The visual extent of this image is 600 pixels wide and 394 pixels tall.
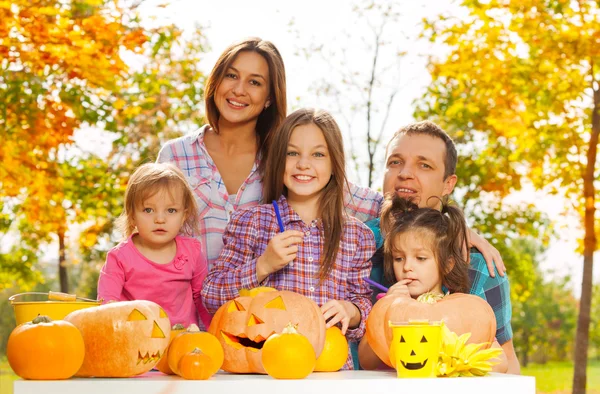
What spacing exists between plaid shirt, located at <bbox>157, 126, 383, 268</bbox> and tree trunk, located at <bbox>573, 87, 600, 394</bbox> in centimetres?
597

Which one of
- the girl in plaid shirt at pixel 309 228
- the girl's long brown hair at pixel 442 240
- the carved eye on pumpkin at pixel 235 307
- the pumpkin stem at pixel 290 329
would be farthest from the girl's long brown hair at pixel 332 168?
the pumpkin stem at pixel 290 329

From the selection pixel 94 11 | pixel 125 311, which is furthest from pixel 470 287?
pixel 94 11

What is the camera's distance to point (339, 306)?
2818 millimetres

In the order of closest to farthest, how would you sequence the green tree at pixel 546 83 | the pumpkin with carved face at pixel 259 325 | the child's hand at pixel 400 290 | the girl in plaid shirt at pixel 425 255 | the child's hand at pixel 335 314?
1. the pumpkin with carved face at pixel 259 325
2. the child's hand at pixel 335 314
3. the child's hand at pixel 400 290
4. the girl in plaid shirt at pixel 425 255
5. the green tree at pixel 546 83

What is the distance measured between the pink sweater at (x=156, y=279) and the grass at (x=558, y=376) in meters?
11.9

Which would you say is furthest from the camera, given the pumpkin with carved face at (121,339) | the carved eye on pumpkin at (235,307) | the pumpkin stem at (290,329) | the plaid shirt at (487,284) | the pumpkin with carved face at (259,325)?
the plaid shirt at (487,284)

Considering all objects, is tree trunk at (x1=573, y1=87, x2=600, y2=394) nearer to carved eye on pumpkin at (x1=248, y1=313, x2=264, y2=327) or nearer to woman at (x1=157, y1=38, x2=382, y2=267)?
woman at (x1=157, y1=38, x2=382, y2=267)

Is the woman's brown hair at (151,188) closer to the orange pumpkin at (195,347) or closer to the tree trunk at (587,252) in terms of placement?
the orange pumpkin at (195,347)

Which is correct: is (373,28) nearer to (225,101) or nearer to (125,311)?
(225,101)

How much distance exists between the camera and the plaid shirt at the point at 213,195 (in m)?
4.07

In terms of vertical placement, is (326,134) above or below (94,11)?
below

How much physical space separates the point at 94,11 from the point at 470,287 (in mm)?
6002

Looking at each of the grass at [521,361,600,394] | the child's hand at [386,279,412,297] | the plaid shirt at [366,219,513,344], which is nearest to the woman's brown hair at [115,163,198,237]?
the plaid shirt at [366,219,513,344]

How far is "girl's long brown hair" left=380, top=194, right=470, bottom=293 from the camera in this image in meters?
3.20
